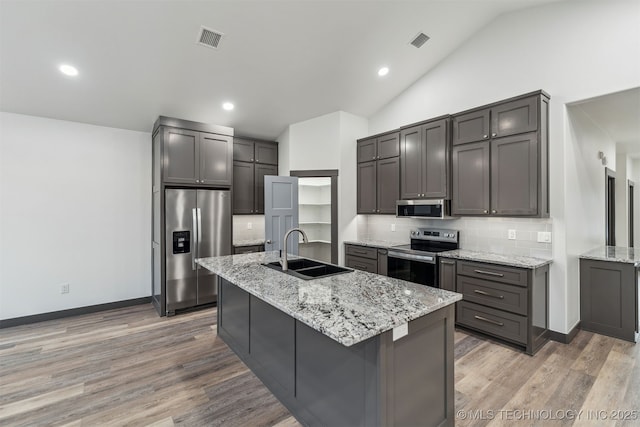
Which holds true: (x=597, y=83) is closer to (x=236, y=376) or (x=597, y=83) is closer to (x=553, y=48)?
(x=553, y=48)

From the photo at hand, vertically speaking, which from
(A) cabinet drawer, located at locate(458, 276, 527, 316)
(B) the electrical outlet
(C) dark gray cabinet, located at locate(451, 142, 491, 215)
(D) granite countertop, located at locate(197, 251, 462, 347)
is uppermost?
(C) dark gray cabinet, located at locate(451, 142, 491, 215)

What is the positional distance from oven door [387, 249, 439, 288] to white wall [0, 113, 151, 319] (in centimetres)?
383

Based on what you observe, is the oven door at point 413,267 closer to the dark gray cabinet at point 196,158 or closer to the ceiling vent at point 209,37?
the dark gray cabinet at point 196,158

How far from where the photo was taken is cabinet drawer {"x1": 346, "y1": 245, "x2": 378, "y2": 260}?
4.45 meters

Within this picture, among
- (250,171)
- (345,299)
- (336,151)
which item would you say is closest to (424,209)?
(336,151)

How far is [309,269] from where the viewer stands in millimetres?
2607

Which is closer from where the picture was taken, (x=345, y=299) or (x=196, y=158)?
(x=345, y=299)

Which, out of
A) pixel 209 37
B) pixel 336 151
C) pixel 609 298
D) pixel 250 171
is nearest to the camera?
pixel 209 37

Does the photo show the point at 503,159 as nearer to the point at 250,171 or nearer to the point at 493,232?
the point at 493,232

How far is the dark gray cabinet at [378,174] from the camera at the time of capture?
14.9ft

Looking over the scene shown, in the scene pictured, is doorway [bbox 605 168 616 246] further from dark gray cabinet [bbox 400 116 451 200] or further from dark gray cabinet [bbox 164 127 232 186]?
dark gray cabinet [bbox 164 127 232 186]

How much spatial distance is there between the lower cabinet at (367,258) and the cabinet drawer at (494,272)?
118 centimetres

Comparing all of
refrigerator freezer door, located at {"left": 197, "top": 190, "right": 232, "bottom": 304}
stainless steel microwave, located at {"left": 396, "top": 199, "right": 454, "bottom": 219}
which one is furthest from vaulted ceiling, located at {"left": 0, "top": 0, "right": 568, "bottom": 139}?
stainless steel microwave, located at {"left": 396, "top": 199, "right": 454, "bottom": 219}

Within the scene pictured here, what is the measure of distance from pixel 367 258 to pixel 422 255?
1.03 m
